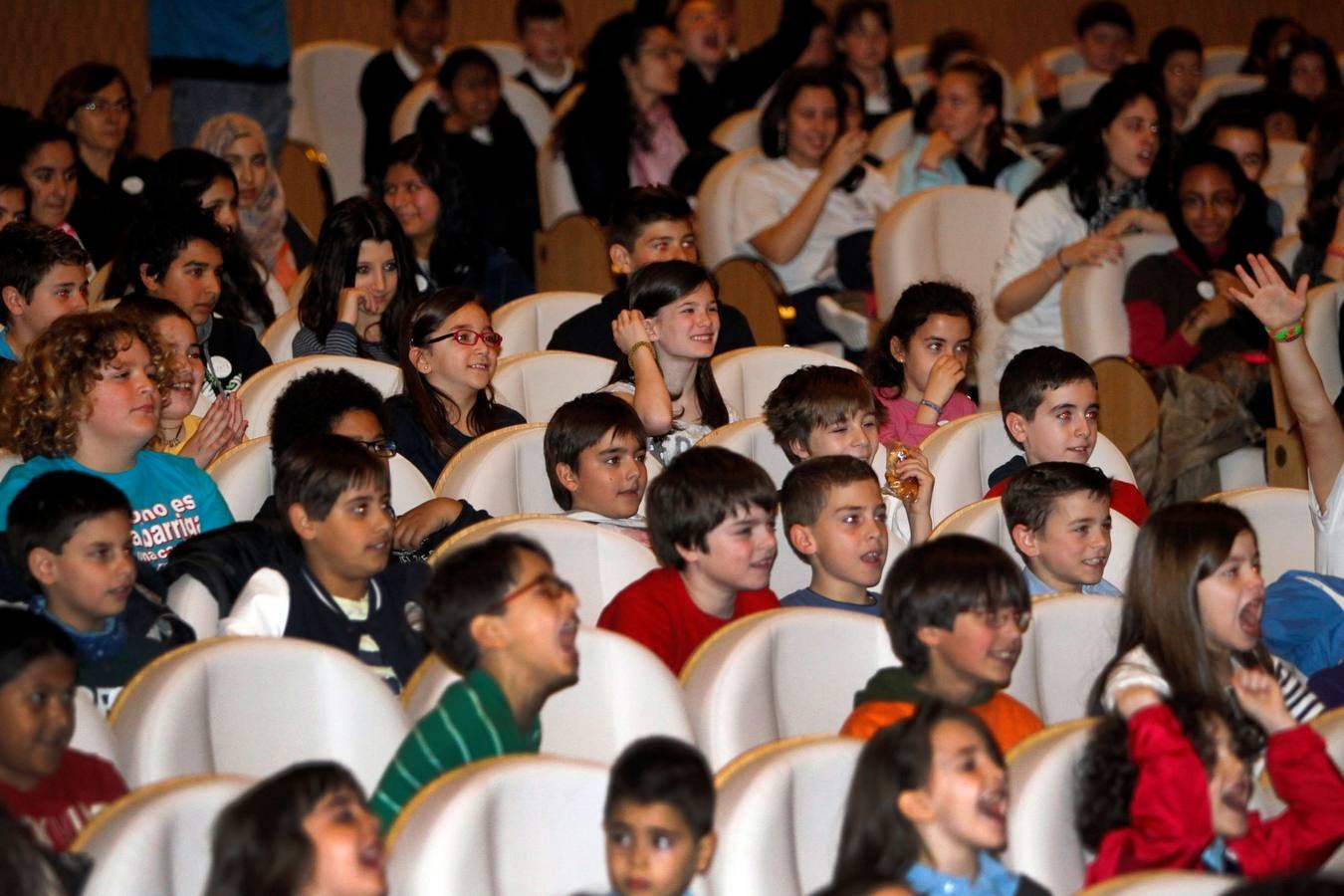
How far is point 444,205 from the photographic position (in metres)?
4.95

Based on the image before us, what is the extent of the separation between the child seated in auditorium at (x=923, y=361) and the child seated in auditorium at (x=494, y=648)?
160cm

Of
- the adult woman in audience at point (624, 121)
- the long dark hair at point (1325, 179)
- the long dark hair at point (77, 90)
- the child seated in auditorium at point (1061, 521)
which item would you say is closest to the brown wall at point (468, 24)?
the long dark hair at point (77, 90)

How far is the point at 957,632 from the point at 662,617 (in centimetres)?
55

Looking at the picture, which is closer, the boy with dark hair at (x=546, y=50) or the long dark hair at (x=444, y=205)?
the long dark hair at (x=444, y=205)

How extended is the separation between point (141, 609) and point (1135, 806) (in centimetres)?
143

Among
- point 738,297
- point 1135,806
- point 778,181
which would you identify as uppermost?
point 778,181

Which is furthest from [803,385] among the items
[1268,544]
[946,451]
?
[1268,544]

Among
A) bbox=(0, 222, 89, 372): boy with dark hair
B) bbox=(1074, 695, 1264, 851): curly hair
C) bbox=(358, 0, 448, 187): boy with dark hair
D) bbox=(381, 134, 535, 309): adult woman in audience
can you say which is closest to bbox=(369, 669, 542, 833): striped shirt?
bbox=(1074, 695, 1264, 851): curly hair

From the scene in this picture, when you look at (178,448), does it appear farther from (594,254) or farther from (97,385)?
(594,254)

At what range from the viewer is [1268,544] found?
3434 millimetres

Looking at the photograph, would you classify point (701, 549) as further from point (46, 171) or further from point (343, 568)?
point (46, 171)

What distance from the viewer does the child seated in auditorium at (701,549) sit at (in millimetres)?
2959

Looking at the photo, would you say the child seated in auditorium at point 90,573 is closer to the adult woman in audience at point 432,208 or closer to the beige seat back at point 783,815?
the beige seat back at point 783,815

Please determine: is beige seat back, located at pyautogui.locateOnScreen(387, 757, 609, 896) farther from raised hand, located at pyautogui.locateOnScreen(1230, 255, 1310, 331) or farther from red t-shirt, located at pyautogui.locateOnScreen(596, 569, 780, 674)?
raised hand, located at pyautogui.locateOnScreen(1230, 255, 1310, 331)
